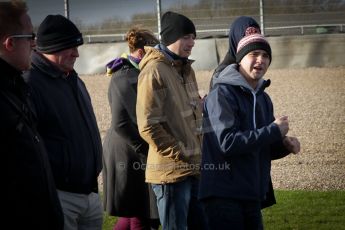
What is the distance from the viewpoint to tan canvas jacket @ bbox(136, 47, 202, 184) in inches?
194

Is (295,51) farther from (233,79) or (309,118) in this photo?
(233,79)

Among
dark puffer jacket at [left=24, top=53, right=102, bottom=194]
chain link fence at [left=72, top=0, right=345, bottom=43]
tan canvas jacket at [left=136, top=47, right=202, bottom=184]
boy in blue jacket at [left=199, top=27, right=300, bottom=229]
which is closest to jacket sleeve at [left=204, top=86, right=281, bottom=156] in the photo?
boy in blue jacket at [left=199, top=27, right=300, bottom=229]

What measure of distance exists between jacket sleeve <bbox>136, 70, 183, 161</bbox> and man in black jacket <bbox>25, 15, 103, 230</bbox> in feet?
1.71

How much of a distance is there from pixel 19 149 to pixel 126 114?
2.39m

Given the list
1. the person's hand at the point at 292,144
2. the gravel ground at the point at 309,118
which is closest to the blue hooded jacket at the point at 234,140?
the person's hand at the point at 292,144

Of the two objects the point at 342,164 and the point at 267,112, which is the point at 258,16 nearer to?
the point at 342,164

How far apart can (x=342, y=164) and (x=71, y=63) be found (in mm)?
6119

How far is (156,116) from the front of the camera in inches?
194

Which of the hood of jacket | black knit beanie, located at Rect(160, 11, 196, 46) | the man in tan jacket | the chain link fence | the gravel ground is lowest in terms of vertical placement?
the gravel ground

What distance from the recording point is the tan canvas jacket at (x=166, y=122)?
16.1 feet

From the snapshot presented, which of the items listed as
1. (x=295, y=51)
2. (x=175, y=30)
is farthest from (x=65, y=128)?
(x=295, y=51)

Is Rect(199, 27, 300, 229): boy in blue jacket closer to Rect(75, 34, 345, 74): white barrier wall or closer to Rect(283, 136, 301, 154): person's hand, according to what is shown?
Rect(283, 136, 301, 154): person's hand

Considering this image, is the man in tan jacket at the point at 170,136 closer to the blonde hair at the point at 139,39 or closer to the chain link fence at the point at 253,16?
the blonde hair at the point at 139,39

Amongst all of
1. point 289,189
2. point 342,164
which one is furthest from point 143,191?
point 342,164
